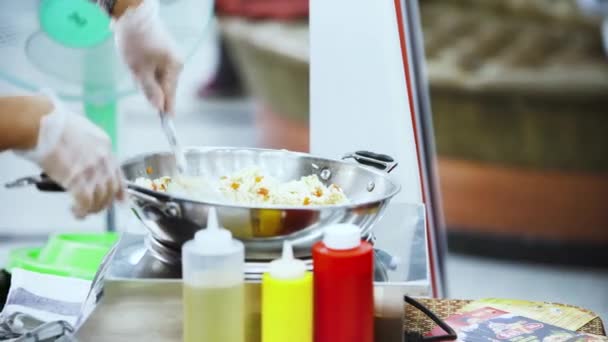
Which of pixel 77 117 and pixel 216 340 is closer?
pixel 216 340

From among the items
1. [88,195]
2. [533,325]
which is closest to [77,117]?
[88,195]

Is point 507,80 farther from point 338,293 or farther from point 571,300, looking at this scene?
point 338,293

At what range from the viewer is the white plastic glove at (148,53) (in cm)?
158

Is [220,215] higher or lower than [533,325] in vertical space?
higher

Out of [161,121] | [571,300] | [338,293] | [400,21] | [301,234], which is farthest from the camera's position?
[571,300]

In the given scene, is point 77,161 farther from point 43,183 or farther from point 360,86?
point 360,86

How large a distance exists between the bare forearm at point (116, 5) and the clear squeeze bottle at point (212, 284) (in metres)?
0.60

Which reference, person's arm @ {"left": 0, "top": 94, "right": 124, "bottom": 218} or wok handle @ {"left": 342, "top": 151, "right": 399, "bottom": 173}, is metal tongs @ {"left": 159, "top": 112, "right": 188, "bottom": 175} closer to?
person's arm @ {"left": 0, "top": 94, "right": 124, "bottom": 218}

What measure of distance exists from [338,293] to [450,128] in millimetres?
2973

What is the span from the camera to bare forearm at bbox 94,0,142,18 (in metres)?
1.55

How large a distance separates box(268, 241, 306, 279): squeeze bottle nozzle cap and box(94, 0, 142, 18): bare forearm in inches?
26.7

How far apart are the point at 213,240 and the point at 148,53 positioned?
0.62m

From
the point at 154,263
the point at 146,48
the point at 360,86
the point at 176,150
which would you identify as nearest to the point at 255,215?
the point at 154,263

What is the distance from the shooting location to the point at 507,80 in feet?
12.4
